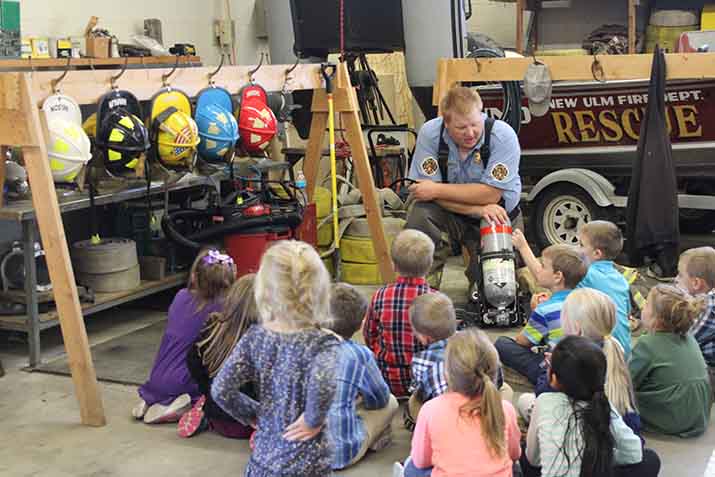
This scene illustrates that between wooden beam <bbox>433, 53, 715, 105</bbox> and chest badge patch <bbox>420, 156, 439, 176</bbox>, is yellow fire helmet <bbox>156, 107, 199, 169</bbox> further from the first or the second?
wooden beam <bbox>433, 53, 715, 105</bbox>

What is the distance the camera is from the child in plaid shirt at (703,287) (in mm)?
4211

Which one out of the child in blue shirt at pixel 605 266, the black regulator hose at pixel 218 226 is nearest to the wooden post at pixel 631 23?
the black regulator hose at pixel 218 226

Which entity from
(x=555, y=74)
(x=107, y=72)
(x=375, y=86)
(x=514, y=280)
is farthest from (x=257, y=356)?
(x=375, y=86)

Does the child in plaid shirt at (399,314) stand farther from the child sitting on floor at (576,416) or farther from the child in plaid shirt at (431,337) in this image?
the child sitting on floor at (576,416)

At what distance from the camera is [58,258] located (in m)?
4.17

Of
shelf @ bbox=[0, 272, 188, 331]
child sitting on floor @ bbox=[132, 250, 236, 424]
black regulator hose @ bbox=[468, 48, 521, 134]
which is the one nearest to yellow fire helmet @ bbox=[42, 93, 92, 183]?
child sitting on floor @ bbox=[132, 250, 236, 424]

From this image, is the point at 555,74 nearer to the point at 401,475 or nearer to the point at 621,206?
the point at 621,206

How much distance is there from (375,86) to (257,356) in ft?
18.6

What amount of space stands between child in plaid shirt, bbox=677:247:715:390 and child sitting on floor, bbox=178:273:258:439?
1816 millimetres

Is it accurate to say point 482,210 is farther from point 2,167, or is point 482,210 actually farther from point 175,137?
point 2,167

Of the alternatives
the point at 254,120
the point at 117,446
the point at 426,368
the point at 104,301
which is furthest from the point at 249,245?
the point at 426,368

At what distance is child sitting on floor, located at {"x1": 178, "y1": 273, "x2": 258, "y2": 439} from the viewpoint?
378cm

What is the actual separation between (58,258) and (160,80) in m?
1.20

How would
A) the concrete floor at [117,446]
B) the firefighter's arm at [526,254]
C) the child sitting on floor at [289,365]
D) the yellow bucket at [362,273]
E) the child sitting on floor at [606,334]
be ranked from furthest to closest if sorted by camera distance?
the yellow bucket at [362,273]
the firefighter's arm at [526,254]
the concrete floor at [117,446]
the child sitting on floor at [606,334]
the child sitting on floor at [289,365]
